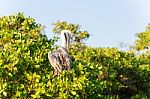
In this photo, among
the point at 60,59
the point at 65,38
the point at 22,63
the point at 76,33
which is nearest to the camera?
the point at 60,59

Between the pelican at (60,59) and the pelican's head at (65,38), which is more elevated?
the pelican's head at (65,38)

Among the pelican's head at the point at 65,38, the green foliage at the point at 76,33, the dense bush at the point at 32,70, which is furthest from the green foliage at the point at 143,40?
the pelican's head at the point at 65,38

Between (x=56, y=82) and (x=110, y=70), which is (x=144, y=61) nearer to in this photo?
(x=110, y=70)

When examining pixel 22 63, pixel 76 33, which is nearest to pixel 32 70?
pixel 22 63

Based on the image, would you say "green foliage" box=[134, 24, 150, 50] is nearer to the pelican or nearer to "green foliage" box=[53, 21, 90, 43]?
"green foliage" box=[53, 21, 90, 43]

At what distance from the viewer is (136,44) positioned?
32.6 meters

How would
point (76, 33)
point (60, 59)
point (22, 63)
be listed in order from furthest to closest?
point (76, 33)
point (22, 63)
point (60, 59)

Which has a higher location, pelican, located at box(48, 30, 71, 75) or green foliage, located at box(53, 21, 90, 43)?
green foliage, located at box(53, 21, 90, 43)

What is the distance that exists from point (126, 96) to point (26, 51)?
38.1 feet

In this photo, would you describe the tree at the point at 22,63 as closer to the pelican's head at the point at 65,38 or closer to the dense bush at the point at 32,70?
the dense bush at the point at 32,70

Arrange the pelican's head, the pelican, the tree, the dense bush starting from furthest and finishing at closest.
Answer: the pelican's head, the tree, the dense bush, the pelican

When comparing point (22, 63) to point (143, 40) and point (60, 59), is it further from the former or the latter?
point (143, 40)

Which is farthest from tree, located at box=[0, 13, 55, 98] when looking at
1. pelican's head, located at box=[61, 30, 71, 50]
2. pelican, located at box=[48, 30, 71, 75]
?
pelican's head, located at box=[61, 30, 71, 50]

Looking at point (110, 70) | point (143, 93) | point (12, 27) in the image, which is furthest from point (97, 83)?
point (143, 93)
